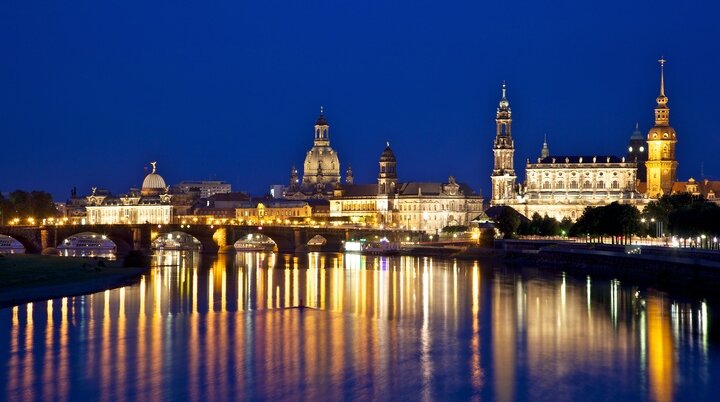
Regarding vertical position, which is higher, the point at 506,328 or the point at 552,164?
the point at 552,164

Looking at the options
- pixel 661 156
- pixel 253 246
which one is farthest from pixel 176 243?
pixel 661 156

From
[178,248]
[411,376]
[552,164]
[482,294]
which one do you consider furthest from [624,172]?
[411,376]

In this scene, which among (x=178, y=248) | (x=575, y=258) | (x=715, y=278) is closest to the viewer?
(x=715, y=278)

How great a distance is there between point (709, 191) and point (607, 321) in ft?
386

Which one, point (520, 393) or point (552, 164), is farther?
point (552, 164)

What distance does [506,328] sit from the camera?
177ft

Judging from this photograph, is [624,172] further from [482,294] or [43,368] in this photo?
[43,368]

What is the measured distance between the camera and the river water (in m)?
39.0

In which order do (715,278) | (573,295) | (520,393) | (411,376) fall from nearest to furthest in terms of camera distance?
(520,393) → (411,376) → (715,278) → (573,295)

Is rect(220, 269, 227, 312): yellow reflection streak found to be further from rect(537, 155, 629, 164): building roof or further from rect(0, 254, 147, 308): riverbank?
rect(537, 155, 629, 164): building roof

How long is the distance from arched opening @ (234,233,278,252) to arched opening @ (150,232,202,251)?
6.18 metres

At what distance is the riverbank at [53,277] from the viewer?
66.2 meters

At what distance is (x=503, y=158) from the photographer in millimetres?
173375

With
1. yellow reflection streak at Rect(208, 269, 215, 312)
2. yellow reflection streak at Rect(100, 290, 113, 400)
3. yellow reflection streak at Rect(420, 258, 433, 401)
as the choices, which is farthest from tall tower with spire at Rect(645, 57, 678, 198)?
yellow reflection streak at Rect(100, 290, 113, 400)
